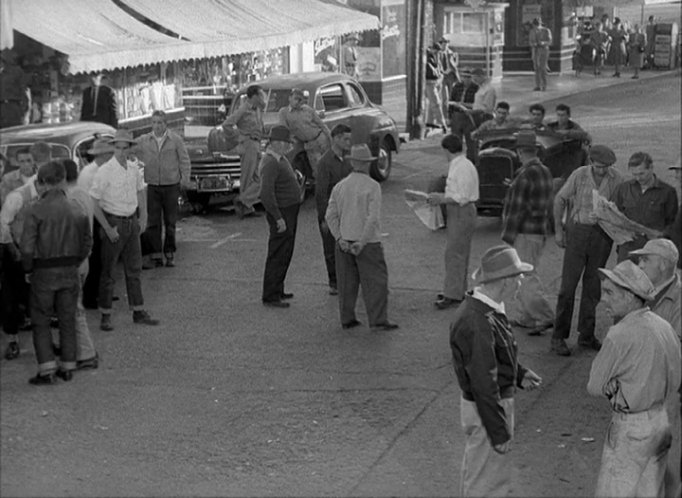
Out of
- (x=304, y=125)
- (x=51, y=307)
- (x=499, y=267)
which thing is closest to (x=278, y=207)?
(x=51, y=307)

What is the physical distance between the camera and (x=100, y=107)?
1909cm

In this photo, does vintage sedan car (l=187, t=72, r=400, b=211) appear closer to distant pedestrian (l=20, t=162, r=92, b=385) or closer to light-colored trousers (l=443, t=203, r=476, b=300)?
light-colored trousers (l=443, t=203, r=476, b=300)

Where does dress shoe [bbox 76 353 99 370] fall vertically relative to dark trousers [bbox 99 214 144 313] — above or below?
below

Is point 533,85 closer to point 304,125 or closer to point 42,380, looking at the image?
point 304,125

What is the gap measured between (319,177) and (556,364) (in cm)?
381

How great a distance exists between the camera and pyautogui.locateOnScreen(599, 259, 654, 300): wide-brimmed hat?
688 cm

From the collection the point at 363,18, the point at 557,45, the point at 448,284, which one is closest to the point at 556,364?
the point at 448,284

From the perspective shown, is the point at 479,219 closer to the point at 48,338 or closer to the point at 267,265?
the point at 267,265

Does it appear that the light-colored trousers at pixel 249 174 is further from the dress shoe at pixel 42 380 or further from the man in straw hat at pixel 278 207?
the dress shoe at pixel 42 380

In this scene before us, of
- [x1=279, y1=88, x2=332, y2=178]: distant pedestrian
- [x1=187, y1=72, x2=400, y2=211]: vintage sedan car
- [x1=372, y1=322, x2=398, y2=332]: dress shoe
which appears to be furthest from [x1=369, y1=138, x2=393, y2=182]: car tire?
[x1=372, y1=322, x2=398, y2=332]: dress shoe

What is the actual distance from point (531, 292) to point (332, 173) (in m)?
2.77

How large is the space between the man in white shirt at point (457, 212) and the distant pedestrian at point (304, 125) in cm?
526

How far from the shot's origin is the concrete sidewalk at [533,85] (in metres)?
32.6

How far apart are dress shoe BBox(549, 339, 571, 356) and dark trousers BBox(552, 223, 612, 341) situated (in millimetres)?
43
